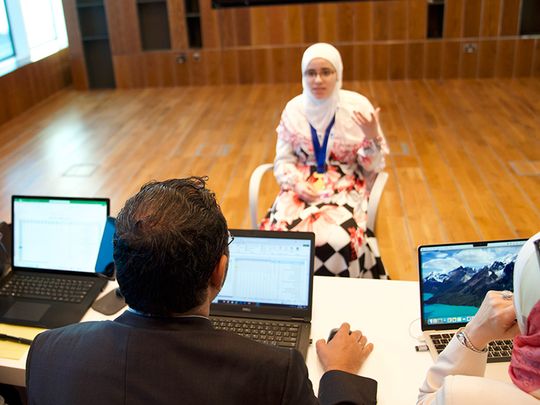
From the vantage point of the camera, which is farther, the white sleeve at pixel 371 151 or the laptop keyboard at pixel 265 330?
the white sleeve at pixel 371 151

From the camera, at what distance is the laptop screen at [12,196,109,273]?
2043 millimetres

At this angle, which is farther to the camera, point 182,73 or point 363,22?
point 182,73

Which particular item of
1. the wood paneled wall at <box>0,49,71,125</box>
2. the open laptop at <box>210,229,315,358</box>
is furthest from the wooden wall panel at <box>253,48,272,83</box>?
the open laptop at <box>210,229,315,358</box>

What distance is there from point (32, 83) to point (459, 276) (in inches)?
260

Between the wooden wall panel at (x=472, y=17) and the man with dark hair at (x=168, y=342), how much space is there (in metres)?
6.77

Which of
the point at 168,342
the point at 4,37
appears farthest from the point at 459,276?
the point at 4,37

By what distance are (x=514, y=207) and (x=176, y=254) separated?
11.7ft

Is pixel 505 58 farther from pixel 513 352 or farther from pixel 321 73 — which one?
pixel 513 352

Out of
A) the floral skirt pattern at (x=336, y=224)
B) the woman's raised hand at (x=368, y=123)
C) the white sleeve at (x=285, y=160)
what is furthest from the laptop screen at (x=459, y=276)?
the white sleeve at (x=285, y=160)

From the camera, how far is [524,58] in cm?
720

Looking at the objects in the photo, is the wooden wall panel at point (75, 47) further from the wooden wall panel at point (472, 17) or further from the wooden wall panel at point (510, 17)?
the wooden wall panel at point (510, 17)

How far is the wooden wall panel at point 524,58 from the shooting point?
23.4 feet

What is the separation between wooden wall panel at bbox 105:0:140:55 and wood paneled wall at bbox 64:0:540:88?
0.01m

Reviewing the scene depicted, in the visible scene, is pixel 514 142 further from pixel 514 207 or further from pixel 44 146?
pixel 44 146
